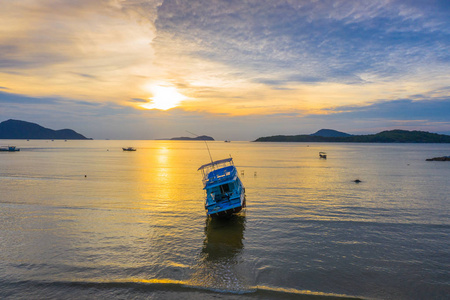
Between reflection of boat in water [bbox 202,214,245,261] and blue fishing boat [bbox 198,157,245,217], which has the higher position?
blue fishing boat [bbox 198,157,245,217]

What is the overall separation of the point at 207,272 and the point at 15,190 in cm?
4010

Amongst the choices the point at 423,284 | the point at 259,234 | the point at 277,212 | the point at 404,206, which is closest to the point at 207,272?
the point at 259,234

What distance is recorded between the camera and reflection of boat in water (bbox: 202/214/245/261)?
19.7 metres

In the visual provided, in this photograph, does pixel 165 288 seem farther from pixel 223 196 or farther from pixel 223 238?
pixel 223 196

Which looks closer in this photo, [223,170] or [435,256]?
[435,256]

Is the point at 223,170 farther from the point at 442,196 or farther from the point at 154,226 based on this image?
the point at 442,196

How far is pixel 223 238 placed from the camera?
23000mm

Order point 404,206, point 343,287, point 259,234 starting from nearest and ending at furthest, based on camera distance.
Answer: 1. point 343,287
2. point 259,234
3. point 404,206

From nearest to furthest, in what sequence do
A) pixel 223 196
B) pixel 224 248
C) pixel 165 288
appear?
pixel 165 288 → pixel 224 248 → pixel 223 196

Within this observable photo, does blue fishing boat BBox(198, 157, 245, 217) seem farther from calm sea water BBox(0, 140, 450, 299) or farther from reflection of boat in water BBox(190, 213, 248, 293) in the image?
calm sea water BBox(0, 140, 450, 299)

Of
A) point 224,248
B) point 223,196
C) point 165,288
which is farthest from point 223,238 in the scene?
point 165,288

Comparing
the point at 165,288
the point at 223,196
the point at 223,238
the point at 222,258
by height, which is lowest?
the point at 223,238

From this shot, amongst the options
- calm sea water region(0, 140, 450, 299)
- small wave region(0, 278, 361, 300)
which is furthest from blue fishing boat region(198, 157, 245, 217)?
small wave region(0, 278, 361, 300)

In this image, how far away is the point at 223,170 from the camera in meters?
33.4
